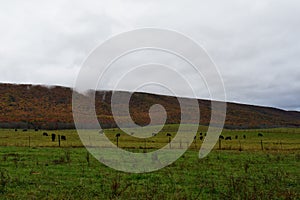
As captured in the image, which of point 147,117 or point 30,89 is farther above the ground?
point 30,89

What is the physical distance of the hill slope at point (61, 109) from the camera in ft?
368

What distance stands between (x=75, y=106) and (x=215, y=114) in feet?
261

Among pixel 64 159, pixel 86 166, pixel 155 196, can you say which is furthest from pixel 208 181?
pixel 64 159

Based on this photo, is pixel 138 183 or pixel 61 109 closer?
pixel 138 183

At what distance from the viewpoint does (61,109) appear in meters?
135

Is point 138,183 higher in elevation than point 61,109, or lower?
lower

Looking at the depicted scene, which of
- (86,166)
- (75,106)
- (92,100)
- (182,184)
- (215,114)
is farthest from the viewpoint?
(215,114)

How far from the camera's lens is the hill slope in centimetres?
11206

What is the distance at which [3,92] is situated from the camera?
140 m

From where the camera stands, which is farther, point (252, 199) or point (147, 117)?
point (147, 117)

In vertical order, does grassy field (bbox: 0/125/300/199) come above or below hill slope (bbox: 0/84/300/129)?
below

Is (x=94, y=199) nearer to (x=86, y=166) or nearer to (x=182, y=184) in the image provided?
(x=182, y=184)

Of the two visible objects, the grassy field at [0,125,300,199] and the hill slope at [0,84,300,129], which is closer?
the grassy field at [0,125,300,199]

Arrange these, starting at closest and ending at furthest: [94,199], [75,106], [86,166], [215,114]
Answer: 1. [94,199]
2. [86,166]
3. [75,106]
4. [215,114]
